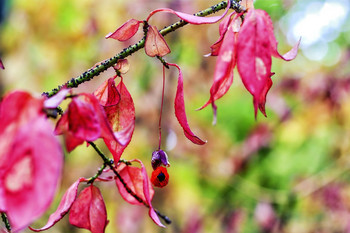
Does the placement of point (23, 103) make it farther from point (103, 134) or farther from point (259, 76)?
point (259, 76)

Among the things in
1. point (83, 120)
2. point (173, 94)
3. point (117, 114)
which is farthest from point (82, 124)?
point (173, 94)

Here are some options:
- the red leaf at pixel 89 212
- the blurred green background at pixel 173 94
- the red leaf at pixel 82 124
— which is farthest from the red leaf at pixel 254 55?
the blurred green background at pixel 173 94

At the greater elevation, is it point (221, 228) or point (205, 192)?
point (221, 228)

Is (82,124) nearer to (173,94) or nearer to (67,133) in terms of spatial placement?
(67,133)

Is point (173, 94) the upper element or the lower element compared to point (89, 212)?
lower

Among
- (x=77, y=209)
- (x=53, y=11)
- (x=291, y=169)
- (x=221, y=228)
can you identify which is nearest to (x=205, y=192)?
(x=291, y=169)
